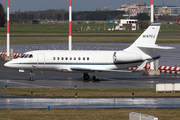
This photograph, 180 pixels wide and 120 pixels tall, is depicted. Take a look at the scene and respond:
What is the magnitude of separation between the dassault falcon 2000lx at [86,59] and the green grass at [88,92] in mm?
6884

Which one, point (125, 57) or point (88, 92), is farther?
point (125, 57)

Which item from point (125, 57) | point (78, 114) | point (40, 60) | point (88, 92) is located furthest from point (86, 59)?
point (78, 114)

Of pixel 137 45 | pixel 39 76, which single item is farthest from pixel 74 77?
pixel 137 45

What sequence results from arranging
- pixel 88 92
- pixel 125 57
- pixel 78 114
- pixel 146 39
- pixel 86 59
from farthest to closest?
pixel 146 39 < pixel 86 59 < pixel 125 57 < pixel 88 92 < pixel 78 114

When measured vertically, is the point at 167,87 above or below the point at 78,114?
above

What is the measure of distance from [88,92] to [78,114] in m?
8.93

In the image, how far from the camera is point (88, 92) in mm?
31859

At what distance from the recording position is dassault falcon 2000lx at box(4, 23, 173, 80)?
40.4 metres

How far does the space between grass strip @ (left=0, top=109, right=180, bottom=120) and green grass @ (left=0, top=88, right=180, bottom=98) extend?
5.83 m

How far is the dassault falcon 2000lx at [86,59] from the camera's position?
40.4 meters

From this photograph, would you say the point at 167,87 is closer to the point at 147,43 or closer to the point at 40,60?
the point at 147,43

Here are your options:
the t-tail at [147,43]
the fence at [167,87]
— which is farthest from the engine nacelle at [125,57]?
the fence at [167,87]

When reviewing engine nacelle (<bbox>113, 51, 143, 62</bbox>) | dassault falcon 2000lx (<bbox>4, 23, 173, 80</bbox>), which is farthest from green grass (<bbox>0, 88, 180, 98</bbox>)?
dassault falcon 2000lx (<bbox>4, 23, 173, 80</bbox>)

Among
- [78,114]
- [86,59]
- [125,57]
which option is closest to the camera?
[78,114]
